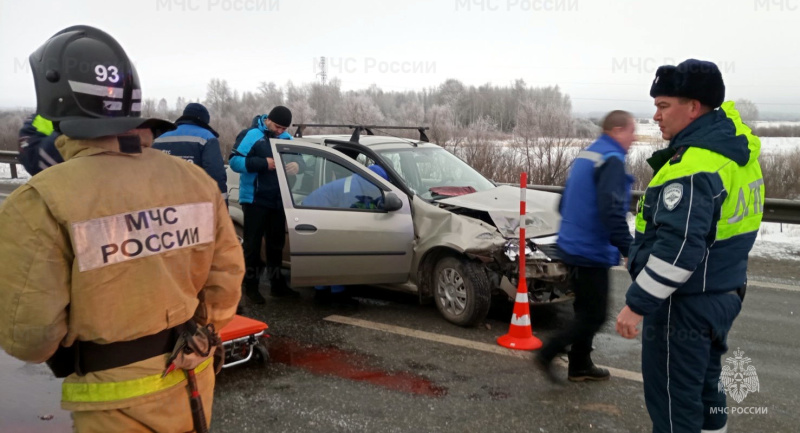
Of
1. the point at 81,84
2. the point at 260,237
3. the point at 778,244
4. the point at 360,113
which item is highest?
the point at 360,113

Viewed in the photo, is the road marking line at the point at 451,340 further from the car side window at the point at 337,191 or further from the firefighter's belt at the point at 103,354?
the firefighter's belt at the point at 103,354

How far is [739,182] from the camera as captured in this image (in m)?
2.58

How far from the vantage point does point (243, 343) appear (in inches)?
173

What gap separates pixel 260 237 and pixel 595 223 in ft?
10.7

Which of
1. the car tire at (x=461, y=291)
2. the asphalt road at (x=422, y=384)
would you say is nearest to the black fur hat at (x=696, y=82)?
the asphalt road at (x=422, y=384)

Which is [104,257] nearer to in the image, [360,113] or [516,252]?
[516,252]

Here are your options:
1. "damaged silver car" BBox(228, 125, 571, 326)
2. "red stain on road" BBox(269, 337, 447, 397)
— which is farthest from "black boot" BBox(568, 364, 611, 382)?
"damaged silver car" BBox(228, 125, 571, 326)

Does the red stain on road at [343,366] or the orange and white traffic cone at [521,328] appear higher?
the orange and white traffic cone at [521,328]

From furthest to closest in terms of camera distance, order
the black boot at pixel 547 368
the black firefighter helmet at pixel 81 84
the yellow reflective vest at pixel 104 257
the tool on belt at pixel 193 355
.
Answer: the black boot at pixel 547 368 → the tool on belt at pixel 193 355 → the black firefighter helmet at pixel 81 84 → the yellow reflective vest at pixel 104 257

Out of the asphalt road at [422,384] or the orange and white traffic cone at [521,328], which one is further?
the orange and white traffic cone at [521,328]

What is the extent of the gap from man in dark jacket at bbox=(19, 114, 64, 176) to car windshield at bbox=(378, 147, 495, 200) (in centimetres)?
286

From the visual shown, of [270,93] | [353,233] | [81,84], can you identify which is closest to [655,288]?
[81,84]

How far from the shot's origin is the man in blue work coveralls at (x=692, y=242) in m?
2.52

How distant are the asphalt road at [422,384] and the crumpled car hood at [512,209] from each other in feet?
2.64
